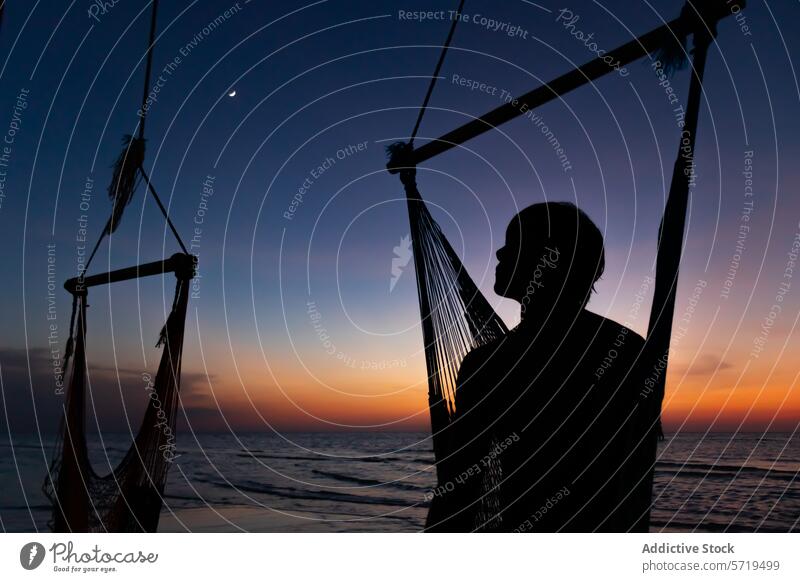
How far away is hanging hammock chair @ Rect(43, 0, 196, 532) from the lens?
8.75 ft

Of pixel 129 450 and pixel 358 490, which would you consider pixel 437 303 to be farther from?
pixel 358 490

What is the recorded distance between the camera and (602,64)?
6.27 ft

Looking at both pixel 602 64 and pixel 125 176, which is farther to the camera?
pixel 125 176

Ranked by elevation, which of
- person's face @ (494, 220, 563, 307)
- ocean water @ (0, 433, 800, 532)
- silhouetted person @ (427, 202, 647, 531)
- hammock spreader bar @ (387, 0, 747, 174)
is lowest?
ocean water @ (0, 433, 800, 532)

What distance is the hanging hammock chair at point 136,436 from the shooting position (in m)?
2.67

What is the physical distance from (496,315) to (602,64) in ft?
3.03

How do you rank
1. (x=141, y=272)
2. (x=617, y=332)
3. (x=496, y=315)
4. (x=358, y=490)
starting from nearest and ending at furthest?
(x=617, y=332)
(x=496, y=315)
(x=141, y=272)
(x=358, y=490)

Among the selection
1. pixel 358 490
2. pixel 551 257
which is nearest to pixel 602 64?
pixel 551 257

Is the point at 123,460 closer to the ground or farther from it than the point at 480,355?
closer to the ground

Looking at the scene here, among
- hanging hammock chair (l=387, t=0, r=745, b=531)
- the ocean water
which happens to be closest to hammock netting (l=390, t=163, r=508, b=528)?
hanging hammock chair (l=387, t=0, r=745, b=531)

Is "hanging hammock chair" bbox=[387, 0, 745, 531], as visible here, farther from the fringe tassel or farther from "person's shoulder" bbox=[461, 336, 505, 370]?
the fringe tassel

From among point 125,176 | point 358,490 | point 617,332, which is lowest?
point 358,490

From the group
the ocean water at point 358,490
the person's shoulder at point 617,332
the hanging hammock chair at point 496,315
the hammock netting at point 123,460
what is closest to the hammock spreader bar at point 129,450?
the hammock netting at point 123,460

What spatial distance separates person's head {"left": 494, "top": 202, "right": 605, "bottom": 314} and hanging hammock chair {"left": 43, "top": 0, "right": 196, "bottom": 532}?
1.56 m
